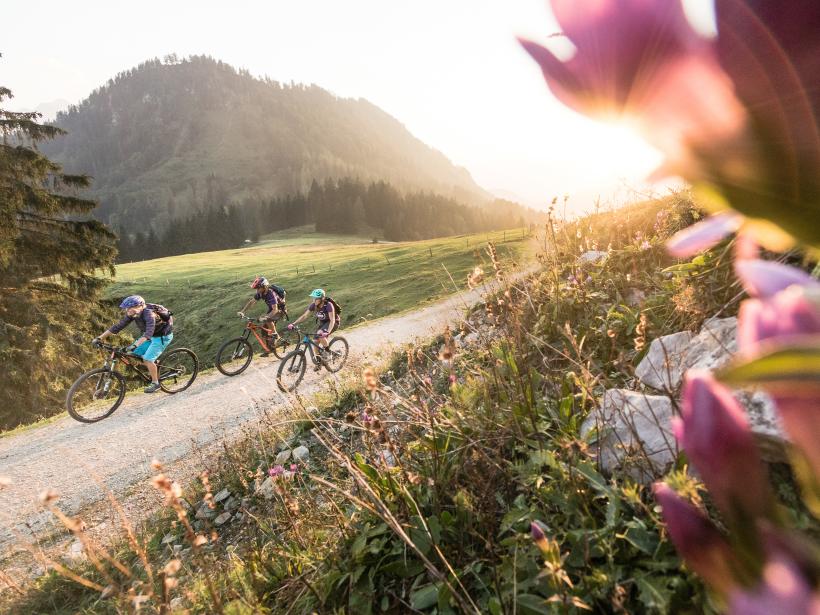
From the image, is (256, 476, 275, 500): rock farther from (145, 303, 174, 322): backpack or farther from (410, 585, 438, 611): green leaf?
(145, 303, 174, 322): backpack

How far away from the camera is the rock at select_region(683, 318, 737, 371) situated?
2586 millimetres

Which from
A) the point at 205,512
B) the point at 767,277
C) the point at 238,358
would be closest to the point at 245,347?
the point at 238,358

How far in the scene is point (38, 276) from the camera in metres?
19.0

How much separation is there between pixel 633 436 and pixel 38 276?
75.7 ft

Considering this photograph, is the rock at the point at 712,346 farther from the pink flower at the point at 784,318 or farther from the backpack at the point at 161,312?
the backpack at the point at 161,312

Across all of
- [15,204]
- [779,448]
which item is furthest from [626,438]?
[15,204]

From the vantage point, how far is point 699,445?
17.4 inches

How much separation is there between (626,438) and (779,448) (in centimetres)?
79

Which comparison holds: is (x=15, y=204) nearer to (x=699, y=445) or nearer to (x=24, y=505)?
(x=24, y=505)

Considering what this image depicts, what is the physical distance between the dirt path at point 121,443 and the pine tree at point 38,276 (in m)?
7.08

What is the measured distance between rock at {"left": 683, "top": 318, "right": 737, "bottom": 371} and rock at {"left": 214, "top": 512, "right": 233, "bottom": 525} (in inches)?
233

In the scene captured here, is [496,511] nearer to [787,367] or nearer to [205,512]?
[787,367]

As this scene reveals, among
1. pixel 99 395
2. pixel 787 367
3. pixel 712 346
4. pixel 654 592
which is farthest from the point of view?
pixel 99 395

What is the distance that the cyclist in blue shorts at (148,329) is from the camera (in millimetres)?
12602
